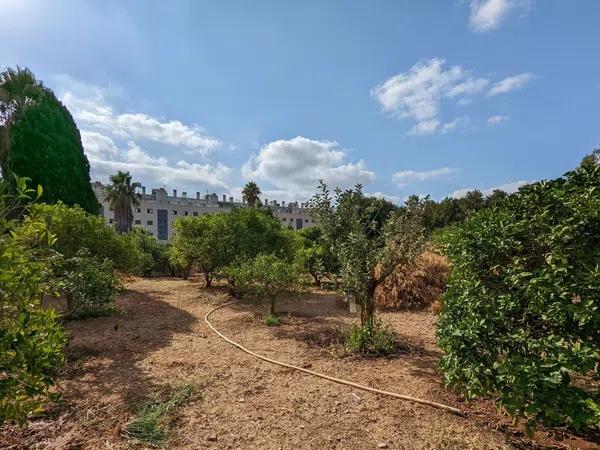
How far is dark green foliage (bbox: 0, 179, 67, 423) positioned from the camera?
2.28m

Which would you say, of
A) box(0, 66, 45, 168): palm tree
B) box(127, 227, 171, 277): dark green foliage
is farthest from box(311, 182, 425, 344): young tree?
box(0, 66, 45, 168): palm tree

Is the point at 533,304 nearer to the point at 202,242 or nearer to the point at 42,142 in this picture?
the point at 202,242

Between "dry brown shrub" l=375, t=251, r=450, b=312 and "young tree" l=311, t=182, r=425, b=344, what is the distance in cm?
437

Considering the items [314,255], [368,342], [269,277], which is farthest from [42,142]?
[368,342]

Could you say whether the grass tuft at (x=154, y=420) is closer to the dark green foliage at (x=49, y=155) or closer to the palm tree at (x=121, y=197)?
the dark green foliage at (x=49, y=155)

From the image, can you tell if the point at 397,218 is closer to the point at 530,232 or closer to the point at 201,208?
the point at 530,232

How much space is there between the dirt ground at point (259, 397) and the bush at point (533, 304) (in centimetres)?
76

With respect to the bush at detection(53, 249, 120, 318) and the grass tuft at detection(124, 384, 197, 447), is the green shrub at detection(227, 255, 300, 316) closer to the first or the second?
the bush at detection(53, 249, 120, 318)

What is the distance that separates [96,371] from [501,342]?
5.48 metres

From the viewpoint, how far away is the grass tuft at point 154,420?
340 centimetres

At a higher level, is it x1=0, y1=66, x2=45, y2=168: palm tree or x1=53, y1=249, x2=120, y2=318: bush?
x1=0, y1=66, x2=45, y2=168: palm tree

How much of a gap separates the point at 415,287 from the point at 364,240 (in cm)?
547

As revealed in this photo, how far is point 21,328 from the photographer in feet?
7.77

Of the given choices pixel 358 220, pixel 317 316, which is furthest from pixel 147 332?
pixel 358 220
